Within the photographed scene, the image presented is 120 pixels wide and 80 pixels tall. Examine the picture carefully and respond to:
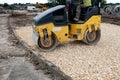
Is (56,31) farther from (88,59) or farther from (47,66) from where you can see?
(47,66)

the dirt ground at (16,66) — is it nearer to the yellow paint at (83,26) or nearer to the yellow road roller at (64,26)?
the yellow road roller at (64,26)

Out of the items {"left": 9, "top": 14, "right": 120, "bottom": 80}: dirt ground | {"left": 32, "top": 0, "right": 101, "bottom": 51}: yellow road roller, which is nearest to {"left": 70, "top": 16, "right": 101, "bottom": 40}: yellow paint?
{"left": 32, "top": 0, "right": 101, "bottom": 51}: yellow road roller

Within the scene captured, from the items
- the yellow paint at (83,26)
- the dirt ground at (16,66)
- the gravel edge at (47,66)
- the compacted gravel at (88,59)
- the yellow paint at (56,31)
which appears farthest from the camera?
the yellow paint at (83,26)

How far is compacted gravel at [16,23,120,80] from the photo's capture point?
6.77 m

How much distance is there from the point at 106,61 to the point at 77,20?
2804 mm

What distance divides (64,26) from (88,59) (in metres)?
2.10

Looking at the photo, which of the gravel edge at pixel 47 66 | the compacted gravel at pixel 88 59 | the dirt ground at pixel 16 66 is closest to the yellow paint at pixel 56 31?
the compacted gravel at pixel 88 59

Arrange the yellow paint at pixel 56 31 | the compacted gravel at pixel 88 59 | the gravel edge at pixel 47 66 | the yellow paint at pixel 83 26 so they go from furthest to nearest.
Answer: the yellow paint at pixel 83 26, the yellow paint at pixel 56 31, the compacted gravel at pixel 88 59, the gravel edge at pixel 47 66

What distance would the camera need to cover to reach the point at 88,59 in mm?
8328

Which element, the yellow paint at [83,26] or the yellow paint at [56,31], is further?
the yellow paint at [83,26]

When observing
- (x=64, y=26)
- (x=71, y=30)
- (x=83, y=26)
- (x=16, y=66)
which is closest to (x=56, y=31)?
(x=64, y=26)

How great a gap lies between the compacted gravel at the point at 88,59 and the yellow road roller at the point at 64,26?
12.6 inches

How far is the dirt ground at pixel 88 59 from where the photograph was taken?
6.77 metres

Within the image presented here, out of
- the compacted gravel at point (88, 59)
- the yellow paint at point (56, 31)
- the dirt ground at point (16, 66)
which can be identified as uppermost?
the yellow paint at point (56, 31)
